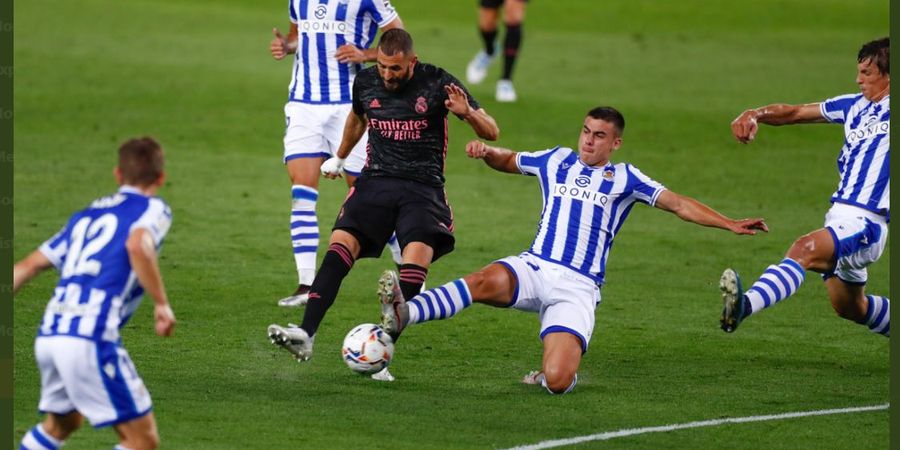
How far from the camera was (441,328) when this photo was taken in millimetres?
10375

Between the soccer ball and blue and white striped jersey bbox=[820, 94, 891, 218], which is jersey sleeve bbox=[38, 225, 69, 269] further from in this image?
blue and white striped jersey bbox=[820, 94, 891, 218]

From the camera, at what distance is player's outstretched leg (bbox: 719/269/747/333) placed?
805 cm

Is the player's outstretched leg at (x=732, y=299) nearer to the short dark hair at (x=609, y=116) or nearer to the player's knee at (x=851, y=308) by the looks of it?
the short dark hair at (x=609, y=116)

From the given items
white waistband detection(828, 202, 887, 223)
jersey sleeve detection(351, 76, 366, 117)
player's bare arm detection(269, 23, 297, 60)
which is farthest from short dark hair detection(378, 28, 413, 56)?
white waistband detection(828, 202, 887, 223)

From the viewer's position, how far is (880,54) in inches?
351

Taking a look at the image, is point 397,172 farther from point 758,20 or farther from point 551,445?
point 758,20

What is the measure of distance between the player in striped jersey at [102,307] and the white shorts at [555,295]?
299cm

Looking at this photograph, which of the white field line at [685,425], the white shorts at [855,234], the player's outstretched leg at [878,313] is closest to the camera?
the white field line at [685,425]

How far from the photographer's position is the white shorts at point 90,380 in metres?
6.18

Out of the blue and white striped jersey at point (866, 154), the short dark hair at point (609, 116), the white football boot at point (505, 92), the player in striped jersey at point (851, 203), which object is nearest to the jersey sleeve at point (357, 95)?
the short dark hair at point (609, 116)

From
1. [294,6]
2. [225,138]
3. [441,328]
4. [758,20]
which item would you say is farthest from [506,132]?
[758,20]

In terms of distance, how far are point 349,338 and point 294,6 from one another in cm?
403

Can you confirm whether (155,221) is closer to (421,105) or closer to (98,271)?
(98,271)

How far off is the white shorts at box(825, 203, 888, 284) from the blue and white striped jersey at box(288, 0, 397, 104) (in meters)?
4.12
